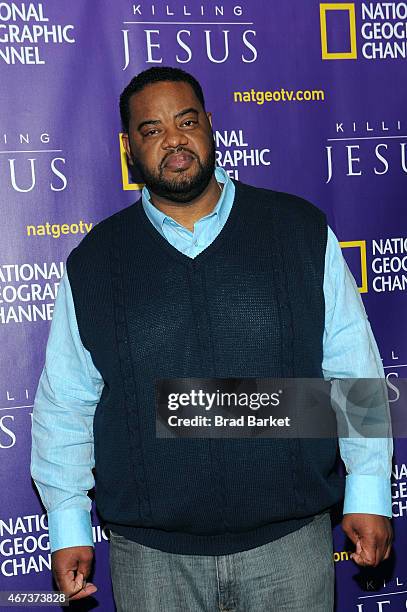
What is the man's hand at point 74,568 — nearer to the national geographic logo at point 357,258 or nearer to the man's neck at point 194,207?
the man's neck at point 194,207

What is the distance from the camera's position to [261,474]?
1.59m

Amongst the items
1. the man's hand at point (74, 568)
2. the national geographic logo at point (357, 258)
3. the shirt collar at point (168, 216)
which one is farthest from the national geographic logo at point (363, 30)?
the man's hand at point (74, 568)

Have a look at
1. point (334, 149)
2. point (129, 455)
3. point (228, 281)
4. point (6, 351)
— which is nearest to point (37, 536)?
point (6, 351)

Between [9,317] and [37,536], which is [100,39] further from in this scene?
[37,536]

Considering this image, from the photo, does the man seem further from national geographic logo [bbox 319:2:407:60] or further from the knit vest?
national geographic logo [bbox 319:2:407:60]

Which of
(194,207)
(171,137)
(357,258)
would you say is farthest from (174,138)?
(357,258)

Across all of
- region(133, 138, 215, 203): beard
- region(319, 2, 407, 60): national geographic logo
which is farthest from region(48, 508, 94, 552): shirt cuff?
region(319, 2, 407, 60): national geographic logo

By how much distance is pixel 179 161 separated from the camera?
5.54 ft

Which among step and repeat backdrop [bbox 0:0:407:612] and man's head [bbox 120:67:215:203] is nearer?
man's head [bbox 120:67:215:203]

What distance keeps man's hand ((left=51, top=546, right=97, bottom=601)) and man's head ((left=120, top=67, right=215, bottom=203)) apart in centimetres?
79

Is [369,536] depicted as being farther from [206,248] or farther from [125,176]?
[125,176]

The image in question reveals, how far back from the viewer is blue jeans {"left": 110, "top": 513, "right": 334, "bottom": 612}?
1.61 meters

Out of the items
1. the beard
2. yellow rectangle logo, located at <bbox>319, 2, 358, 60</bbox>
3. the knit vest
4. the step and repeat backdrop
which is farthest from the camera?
yellow rectangle logo, located at <bbox>319, 2, 358, 60</bbox>

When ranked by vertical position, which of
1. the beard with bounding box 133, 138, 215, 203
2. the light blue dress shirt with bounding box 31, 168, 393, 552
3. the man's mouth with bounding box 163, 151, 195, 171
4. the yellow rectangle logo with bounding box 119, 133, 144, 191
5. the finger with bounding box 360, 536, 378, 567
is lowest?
the finger with bounding box 360, 536, 378, 567
